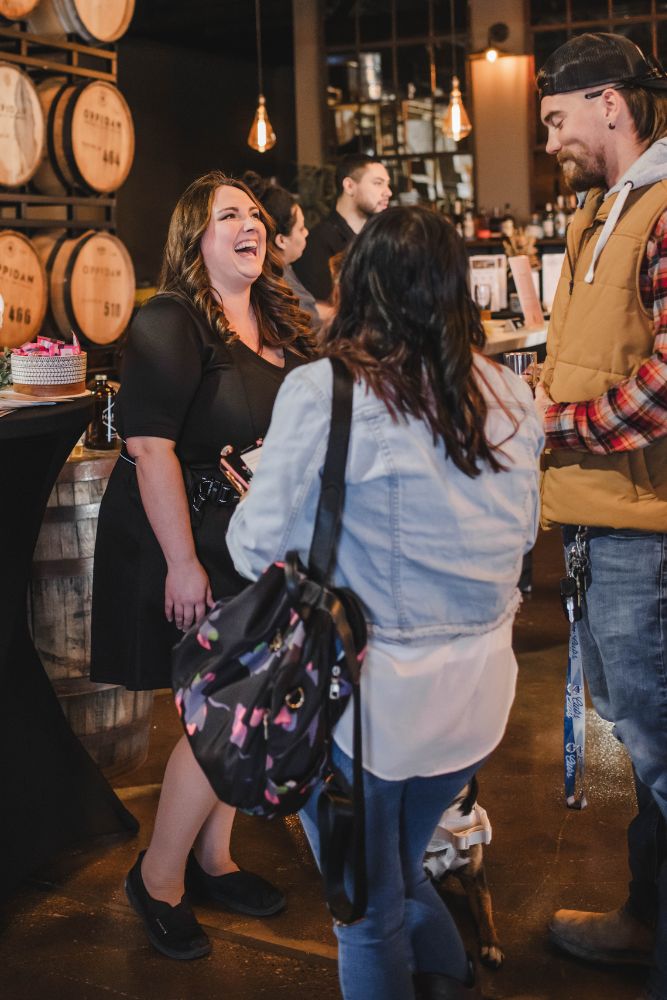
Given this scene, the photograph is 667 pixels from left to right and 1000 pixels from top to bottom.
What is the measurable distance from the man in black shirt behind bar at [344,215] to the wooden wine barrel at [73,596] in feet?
9.62

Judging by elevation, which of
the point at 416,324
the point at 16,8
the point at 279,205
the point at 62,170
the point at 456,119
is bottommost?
the point at 416,324

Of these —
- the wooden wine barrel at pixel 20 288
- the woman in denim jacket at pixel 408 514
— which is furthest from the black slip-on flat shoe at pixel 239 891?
the wooden wine barrel at pixel 20 288

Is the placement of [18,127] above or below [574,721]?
above

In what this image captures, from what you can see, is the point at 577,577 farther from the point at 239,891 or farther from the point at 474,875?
the point at 239,891

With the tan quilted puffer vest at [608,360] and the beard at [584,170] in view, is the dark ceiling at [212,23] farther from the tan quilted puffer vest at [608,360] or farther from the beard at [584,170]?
the tan quilted puffer vest at [608,360]

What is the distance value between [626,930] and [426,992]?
0.64 m

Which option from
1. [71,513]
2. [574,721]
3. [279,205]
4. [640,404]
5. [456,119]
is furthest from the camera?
[456,119]

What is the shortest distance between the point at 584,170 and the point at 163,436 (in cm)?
96

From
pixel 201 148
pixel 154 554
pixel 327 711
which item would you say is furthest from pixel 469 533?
pixel 201 148

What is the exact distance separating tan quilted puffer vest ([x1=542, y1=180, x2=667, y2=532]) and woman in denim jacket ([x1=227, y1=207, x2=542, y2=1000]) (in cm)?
32

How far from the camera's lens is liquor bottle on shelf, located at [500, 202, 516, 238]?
8.62 m

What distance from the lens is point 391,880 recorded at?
5.56 ft

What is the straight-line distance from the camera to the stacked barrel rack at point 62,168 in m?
5.25

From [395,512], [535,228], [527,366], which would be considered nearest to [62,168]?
[527,366]
